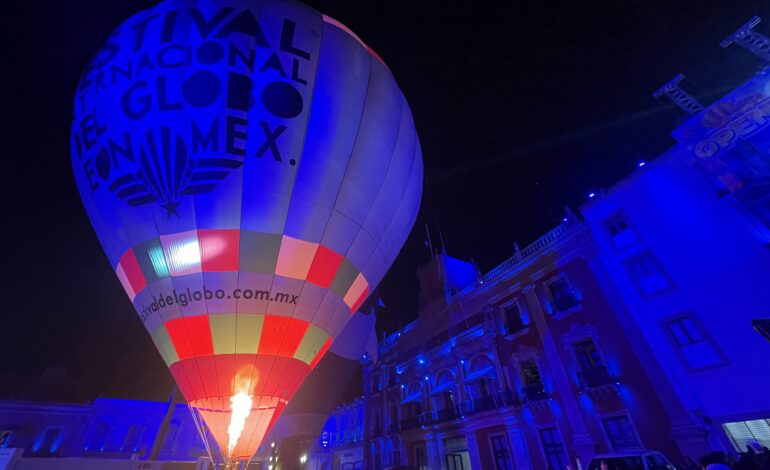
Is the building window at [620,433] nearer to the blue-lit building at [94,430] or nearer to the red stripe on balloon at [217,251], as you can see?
the red stripe on balloon at [217,251]

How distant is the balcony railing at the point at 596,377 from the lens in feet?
38.7

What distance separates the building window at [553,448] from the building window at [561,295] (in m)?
4.64

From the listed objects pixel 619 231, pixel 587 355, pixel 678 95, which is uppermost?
pixel 678 95

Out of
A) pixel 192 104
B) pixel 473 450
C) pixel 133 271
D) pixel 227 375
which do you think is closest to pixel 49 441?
pixel 133 271

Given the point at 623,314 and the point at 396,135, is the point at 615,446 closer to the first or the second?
the point at 623,314

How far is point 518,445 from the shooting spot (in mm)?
13875

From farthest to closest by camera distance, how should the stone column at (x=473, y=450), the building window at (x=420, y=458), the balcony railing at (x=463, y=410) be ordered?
the building window at (x=420, y=458) < the stone column at (x=473, y=450) < the balcony railing at (x=463, y=410)

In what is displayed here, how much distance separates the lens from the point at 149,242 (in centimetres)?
618

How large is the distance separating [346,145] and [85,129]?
524 centimetres

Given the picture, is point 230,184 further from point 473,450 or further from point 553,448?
point 473,450

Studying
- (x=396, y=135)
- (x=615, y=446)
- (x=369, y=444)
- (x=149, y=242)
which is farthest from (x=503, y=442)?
(x=149, y=242)

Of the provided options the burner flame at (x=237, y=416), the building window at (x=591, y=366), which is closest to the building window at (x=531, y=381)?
the building window at (x=591, y=366)

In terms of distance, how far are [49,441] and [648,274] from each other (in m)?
36.4

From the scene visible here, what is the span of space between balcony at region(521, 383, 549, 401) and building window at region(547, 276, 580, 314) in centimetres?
313
